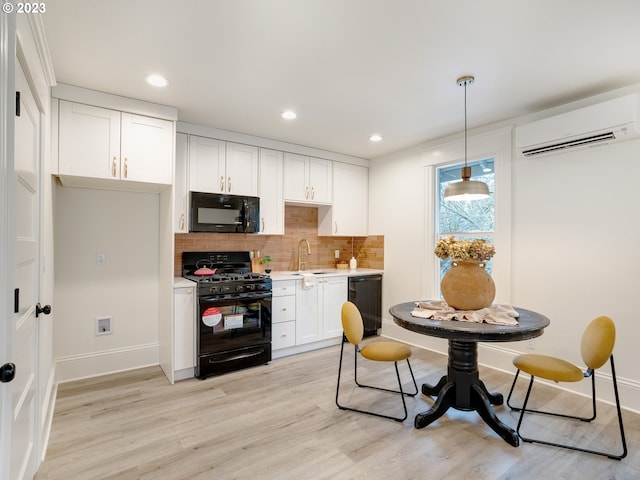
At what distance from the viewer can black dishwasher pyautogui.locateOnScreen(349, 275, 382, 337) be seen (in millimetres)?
4480

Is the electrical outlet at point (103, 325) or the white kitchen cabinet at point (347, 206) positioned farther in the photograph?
the white kitchen cabinet at point (347, 206)

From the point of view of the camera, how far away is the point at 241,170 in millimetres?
3861

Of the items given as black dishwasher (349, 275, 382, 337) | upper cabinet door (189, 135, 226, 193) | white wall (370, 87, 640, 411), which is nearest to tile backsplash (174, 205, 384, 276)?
black dishwasher (349, 275, 382, 337)

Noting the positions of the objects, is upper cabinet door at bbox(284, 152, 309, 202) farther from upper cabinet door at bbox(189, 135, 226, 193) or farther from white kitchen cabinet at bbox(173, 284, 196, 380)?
white kitchen cabinet at bbox(173, 284, 196, 380)

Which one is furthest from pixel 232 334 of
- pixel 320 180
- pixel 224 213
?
pixel 320 180

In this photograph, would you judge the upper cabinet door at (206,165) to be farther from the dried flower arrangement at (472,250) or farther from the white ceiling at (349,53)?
the dried flower arrangement at (472,250)

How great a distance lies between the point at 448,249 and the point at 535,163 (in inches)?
58.2

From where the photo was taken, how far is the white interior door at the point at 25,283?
55.4 inches

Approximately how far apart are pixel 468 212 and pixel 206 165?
291 cm

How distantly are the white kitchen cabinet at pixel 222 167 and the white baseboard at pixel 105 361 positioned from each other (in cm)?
174

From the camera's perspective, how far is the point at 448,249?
2.57 meters

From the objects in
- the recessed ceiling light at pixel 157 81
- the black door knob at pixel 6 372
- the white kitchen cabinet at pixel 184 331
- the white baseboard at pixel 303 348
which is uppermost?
the recessed ceiling light at pixel 157 81

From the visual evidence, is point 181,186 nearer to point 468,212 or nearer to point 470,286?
point 470,286

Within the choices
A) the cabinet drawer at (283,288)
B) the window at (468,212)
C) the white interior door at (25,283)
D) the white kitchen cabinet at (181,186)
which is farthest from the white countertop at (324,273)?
the white interior door at (25,283)
